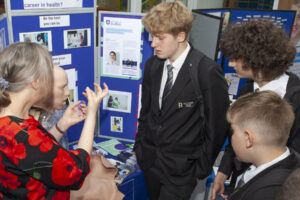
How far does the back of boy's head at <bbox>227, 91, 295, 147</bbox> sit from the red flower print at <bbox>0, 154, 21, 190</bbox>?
0.93m

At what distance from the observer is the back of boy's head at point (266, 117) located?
1.15 m

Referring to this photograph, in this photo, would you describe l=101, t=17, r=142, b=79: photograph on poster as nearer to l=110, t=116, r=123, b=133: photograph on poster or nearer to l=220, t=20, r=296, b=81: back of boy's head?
l=110, t=116, r=123, b=133: photograph on poster

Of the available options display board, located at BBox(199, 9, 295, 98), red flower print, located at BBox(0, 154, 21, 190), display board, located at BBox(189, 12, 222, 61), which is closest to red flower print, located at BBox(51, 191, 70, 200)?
red flower print, located at BBox(0, 154, 21, 190)

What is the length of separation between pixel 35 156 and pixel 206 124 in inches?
39.9

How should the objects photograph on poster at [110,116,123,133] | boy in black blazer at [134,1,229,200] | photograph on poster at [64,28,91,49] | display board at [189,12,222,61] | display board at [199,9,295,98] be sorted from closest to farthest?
boy in black blazer at [134,1,229,200] < photograph on poster at [64,28,91,49] < display board at [189,12,222,61] < photograph on poster at [110,116,123,133] < display board at [199,9,295,98]

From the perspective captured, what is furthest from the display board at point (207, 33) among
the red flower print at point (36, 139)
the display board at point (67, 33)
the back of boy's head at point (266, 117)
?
the red flower print at point (36, 139)

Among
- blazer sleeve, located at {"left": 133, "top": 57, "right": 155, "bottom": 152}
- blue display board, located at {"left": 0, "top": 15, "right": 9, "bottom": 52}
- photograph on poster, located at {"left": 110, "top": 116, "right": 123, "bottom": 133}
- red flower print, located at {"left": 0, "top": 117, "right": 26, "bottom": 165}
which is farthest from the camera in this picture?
photograph on poster, located at {"left": 110, "top": 116, "right": 123, "bottom": 133}

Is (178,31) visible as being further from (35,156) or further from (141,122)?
(35,156)

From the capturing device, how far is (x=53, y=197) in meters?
1.14

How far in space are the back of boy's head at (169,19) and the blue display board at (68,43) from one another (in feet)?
1.87

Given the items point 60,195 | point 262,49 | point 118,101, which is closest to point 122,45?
point 118,101

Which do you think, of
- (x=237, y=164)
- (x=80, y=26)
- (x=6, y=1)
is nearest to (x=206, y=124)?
(x=237, y=164)

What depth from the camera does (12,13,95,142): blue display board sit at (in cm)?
179

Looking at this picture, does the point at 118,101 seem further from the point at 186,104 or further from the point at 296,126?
the point at 296,126
